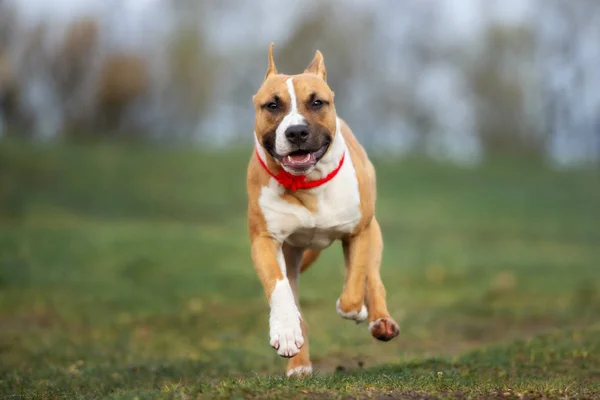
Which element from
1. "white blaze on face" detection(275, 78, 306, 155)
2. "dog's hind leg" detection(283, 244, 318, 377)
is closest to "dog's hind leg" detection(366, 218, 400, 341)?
"dog's hind leg" detection(283, 244, 318, 377)

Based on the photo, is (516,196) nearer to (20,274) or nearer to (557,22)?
(557,22)

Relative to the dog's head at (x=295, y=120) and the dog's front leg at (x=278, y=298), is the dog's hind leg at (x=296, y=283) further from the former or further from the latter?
the dog's head at (x=295, y=120)

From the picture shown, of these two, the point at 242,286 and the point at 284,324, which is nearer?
the point at 284,324

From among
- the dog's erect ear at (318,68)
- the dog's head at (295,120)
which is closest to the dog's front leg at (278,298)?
the dog's head at (295,120)

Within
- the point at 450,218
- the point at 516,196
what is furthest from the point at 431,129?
the point at 450,218

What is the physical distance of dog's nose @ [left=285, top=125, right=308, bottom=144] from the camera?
654 centimetres

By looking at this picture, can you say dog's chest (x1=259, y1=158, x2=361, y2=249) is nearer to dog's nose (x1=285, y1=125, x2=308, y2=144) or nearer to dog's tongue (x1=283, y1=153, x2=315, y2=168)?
dog's tongue (x1=283, y1=153, x2=315, y2=168)

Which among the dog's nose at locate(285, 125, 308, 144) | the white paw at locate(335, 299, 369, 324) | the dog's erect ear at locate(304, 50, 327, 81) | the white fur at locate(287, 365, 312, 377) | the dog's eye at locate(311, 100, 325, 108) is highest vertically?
the dog's erect ear at locate(304, 50, 327, 81)

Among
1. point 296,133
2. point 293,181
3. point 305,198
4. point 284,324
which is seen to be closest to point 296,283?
point 305,198

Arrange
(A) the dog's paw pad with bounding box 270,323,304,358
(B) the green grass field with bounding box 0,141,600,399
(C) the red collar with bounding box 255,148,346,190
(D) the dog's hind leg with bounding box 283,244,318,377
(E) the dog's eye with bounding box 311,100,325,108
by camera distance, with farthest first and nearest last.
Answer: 1. (B) the green grass field with bounding box 0,141,600,399
2. (D) the dog's hind leg with bounding box 283,244,318,377
3. (C) the red collar with bounding box 255,148,346,190
4. (E) the dog's eye with bounding box 311,100,325,108
5. (A) the dog's paw pad with bounding box 270,323,304,358

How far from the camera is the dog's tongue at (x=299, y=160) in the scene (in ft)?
21.9

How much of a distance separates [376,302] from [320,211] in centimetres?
97

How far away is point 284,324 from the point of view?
6570mm

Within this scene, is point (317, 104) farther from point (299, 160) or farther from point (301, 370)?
point (301, 370)
